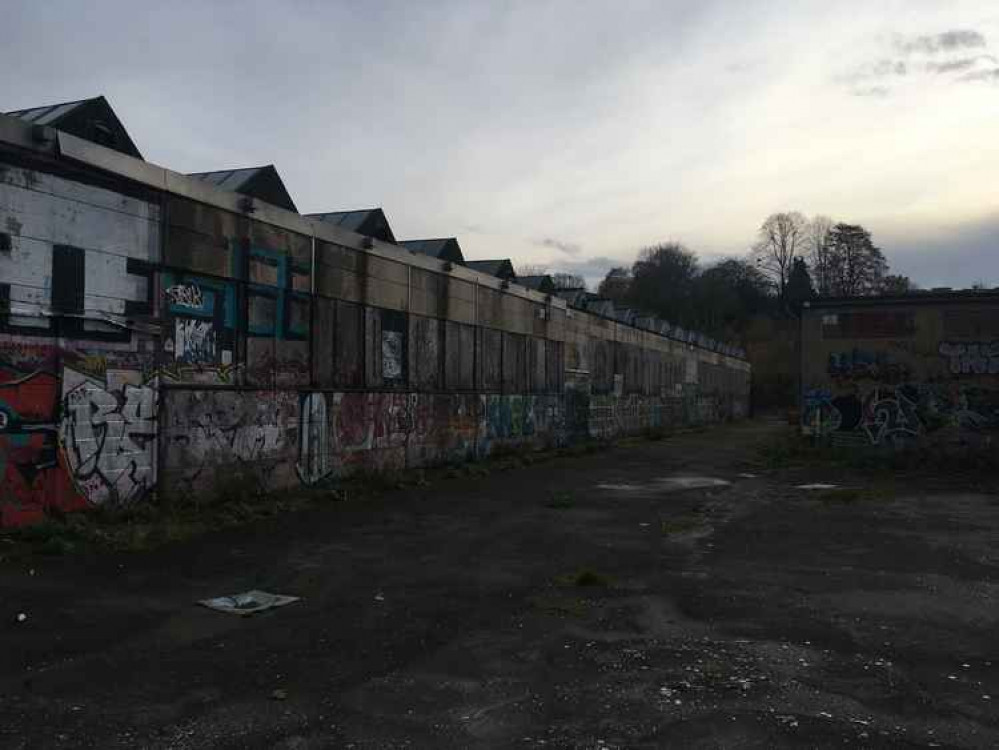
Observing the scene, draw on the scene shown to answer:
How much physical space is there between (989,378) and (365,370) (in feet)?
55.2

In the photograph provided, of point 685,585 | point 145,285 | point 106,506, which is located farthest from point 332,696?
point 145,285

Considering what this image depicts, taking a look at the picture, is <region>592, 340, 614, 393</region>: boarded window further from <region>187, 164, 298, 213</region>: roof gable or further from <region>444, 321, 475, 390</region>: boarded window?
<region>187, 164, 298, 213</region>: roof gable

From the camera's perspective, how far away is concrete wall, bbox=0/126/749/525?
9945 millimetres

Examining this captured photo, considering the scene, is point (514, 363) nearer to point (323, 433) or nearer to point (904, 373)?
point (323, 433)

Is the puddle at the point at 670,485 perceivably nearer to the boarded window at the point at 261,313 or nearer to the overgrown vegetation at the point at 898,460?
the overgrown vegetation at the point at 898,460

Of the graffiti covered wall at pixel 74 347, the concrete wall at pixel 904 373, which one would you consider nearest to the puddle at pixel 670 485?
the concrete wall at pixel 904 373

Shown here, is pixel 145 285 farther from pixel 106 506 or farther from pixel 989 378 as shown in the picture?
pixel 989 378

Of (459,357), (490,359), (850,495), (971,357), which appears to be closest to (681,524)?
(850,495)

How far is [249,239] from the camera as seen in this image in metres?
13.6

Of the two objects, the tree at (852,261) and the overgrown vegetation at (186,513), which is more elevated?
the tree at (852,261)

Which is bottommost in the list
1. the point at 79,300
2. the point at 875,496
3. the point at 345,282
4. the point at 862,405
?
the point at 875,496

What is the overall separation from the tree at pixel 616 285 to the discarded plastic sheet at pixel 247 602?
64.3 meters

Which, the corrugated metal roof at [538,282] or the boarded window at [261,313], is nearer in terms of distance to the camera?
the boarded window at [261,313]

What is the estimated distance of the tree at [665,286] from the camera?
70.3 metres
